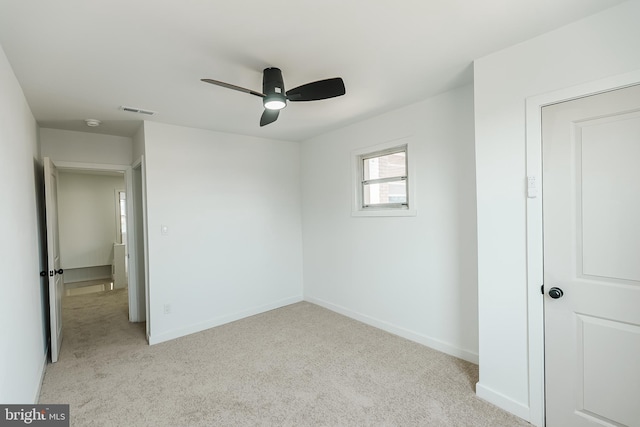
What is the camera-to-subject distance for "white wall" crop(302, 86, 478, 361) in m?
2.83

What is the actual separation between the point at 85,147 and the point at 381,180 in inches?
148

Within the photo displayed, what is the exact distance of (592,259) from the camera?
1812mm

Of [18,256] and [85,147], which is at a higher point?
[85,147]

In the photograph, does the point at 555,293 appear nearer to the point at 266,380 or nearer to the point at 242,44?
the point at 266,380

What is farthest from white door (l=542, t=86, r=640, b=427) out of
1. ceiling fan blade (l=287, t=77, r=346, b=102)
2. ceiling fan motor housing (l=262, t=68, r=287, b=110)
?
ceiling fan motor housing (l=262, t=68, r=287, b=110)

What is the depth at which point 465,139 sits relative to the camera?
279 centimetres

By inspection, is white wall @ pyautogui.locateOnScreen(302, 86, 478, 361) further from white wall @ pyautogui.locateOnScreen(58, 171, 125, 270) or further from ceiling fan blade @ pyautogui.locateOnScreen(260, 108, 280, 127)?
white wall @ pyautogui.locateOnScreen(58, 171, 125, 270)

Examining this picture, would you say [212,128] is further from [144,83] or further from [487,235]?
[487,235]

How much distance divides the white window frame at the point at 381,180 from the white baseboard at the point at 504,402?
165 centimetres

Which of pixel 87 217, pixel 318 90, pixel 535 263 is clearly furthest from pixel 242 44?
pixel 87 217

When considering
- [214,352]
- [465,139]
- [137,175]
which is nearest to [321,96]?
[465,139]

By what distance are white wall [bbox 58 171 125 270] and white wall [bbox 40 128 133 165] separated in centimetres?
308

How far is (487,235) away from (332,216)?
7.52 ft

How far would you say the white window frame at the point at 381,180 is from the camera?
325 cm
